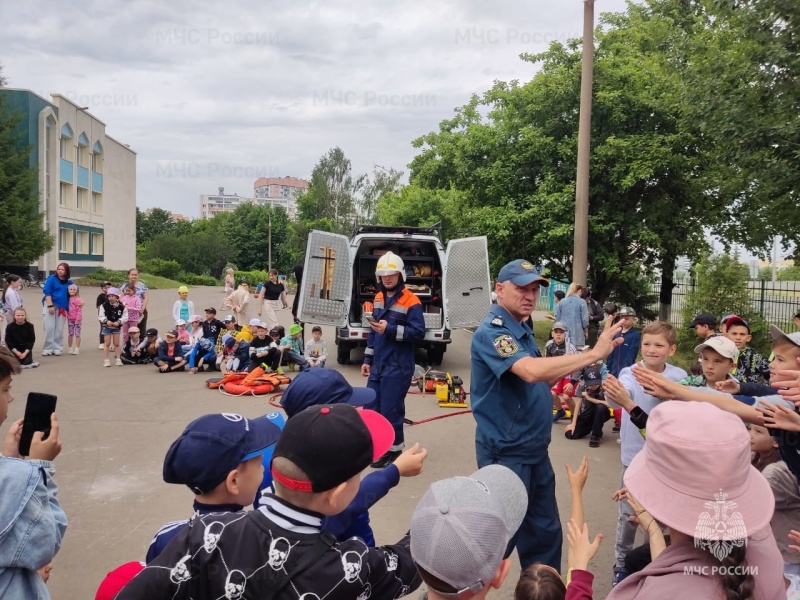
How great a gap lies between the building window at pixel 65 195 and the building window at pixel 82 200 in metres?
1.76

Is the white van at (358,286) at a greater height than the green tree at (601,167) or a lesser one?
lesser

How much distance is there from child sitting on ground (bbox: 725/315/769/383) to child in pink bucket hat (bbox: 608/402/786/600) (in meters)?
4.40

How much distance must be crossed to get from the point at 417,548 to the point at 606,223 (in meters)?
14.8

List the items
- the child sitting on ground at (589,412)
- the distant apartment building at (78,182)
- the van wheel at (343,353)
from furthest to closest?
the distant apartment building at (78,182) → the van wheel at (343,353) → the child sitting on ground at (589,412)

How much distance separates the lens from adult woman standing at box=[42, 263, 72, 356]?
13.0 metres

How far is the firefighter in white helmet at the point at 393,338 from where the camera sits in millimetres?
6207

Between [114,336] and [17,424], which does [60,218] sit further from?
[17,424]

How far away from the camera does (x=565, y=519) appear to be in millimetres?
5141

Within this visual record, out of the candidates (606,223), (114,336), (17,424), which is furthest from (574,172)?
(17,424)

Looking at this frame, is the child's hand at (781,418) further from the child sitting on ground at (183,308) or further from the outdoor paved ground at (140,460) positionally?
the child sitting on ground at (183,308)

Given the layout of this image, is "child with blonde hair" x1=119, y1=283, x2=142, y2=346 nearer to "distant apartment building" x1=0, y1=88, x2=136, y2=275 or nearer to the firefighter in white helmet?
the firefighter in white helmet

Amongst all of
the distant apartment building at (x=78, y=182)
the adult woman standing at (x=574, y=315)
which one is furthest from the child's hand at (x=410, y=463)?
the distant apartment building at (x=78, y=182)

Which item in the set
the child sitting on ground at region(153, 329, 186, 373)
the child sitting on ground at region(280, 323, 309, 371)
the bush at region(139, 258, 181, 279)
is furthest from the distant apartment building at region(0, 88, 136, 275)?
the child sitting on ground at region(280, 323, 309, 371)

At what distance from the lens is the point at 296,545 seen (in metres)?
1.77
